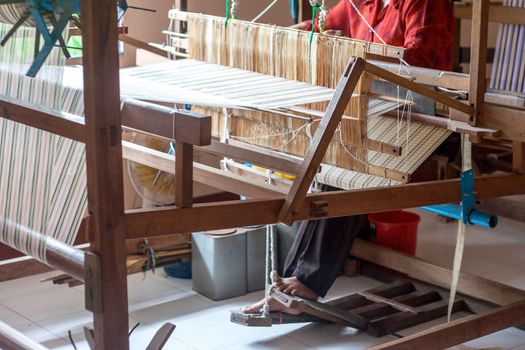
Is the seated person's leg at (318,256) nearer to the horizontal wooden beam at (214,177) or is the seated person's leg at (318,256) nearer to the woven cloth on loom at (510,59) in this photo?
the horizontal wooden beam at (214,177)

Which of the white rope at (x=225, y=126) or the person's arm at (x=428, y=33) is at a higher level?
the person's arm at (x=428, y=33)

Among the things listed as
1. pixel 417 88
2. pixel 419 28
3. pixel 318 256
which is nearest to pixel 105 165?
pixel 417 88

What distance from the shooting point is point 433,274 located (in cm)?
369

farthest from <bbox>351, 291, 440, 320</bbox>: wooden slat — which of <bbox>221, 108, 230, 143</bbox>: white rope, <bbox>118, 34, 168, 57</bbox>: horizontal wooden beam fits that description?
<bbox>118, 34, 168, 57</bbox>: horizontal wooden beam

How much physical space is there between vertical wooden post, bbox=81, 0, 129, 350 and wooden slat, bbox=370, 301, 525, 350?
0.97m

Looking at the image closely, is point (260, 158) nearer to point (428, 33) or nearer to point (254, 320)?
point (254, 320)

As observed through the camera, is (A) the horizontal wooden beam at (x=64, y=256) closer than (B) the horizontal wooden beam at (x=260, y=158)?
Yes

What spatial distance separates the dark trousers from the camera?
140 inches

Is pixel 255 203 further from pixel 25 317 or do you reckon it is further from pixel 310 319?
pixel 25 317

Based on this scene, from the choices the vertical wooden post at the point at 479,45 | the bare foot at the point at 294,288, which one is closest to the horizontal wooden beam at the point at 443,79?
the vertical wooden post at the point at 479,45

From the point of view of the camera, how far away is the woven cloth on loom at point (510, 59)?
2.87 meters

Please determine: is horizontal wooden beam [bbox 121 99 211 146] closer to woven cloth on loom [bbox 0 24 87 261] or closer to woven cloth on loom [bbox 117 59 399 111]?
woven cloth on loom [bbox 0 24 87 261]

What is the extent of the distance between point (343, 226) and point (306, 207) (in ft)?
3.90

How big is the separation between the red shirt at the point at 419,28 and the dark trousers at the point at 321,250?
674 mm
